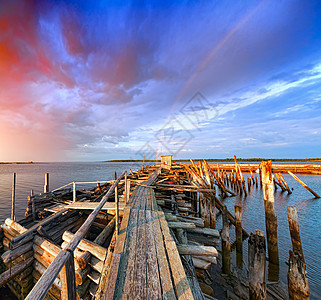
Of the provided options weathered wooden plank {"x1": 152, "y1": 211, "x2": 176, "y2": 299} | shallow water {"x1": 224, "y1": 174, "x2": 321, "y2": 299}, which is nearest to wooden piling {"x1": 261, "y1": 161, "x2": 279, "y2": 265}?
shallow water {"x1": 224, "y1": 174, "x2": 321, "y2": 299}

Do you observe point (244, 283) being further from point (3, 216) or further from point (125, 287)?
point (3, 216)

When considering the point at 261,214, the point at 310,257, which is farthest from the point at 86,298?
the point at 261,214

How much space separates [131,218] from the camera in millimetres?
5828

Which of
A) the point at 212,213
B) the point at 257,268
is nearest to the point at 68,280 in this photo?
the point at 257,268

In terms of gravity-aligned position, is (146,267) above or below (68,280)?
below

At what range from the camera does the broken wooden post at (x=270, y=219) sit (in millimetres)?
7879

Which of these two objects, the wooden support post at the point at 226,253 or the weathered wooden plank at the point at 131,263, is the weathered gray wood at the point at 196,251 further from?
the wooden support post at the point at 226,253

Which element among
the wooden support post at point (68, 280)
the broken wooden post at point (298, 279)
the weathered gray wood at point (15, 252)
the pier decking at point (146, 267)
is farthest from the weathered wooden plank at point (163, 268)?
the weathered gray wood at point (15, 252)

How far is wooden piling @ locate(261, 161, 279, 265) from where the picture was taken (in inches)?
Answer: 310

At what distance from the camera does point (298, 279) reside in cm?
484

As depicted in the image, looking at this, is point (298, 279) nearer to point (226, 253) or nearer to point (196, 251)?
point (226, 253)

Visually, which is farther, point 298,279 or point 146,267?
point 298,279

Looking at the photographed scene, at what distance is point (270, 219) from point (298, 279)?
13.1ft

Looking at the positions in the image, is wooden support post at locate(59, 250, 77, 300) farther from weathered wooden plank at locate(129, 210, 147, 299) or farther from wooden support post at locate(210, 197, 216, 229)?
wooden support post at locate(210, 197, 216, 229)
